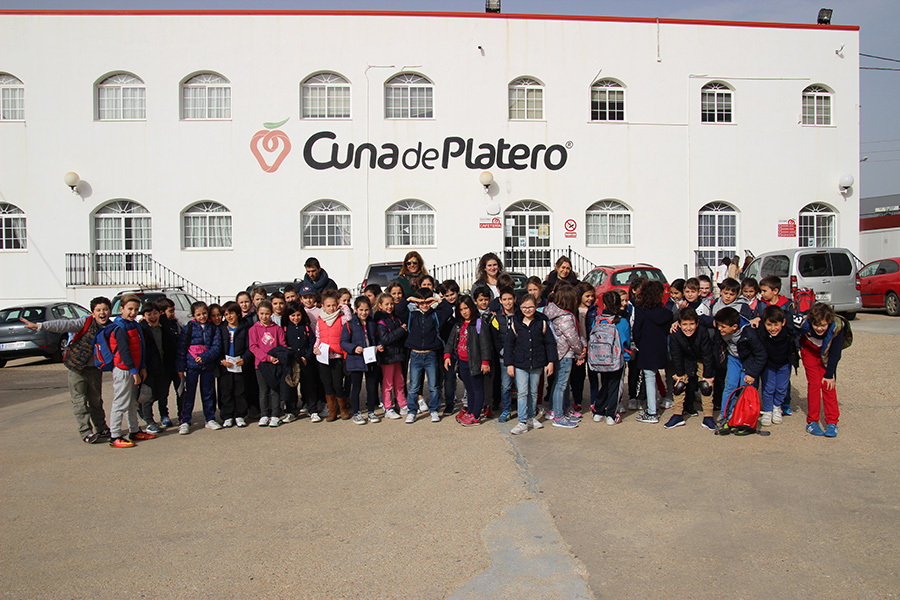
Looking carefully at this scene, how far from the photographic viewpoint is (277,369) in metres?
7.68

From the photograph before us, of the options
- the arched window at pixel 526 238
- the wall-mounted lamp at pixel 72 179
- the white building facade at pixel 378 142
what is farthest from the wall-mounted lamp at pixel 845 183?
the wall-mounted lamp at pixel 72 179

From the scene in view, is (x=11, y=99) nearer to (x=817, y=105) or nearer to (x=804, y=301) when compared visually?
(x=804, y=301)

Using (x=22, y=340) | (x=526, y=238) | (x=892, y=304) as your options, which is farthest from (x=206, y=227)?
(x=892, y=304)

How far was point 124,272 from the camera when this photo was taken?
20.5 meters

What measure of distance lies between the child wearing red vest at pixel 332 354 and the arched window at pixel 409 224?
1299 centimetres

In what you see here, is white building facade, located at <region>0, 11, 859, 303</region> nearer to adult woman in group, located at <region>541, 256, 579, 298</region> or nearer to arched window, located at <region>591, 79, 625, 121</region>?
arched window, located at <region>591, 79, 625, 121</region>

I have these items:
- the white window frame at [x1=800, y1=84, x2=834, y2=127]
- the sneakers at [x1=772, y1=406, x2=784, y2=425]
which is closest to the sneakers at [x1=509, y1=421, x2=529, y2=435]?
the sneakers at [x1=772, y1=406, x2=784, y2=425]

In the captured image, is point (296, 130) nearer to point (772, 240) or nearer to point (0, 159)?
Answer: point (0, 159)

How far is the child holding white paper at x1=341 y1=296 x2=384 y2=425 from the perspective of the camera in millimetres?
7684

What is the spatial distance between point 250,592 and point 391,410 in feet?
14.4

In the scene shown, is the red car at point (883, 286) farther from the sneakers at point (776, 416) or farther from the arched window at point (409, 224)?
the sneakers at point (776, 416)

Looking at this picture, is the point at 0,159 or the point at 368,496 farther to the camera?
the point at 0,159

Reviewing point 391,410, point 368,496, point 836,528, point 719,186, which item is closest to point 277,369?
point 391,410

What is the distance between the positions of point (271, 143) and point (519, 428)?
1598 cm
